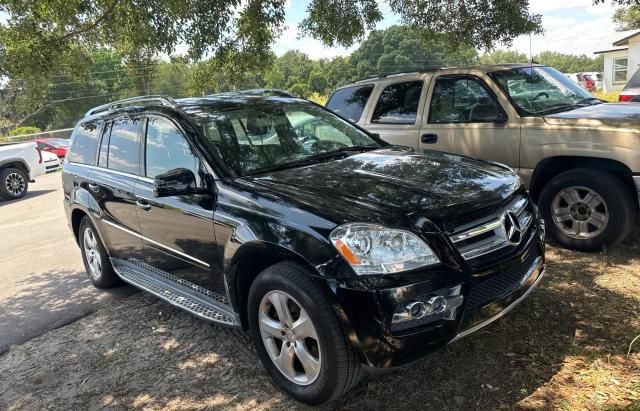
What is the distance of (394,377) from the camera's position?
10.5 ft

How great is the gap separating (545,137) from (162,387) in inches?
156

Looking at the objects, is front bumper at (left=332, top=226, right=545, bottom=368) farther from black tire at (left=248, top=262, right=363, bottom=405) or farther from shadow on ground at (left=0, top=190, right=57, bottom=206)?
shadow on ground at (left=0, top=190, right=57, bottom=206)

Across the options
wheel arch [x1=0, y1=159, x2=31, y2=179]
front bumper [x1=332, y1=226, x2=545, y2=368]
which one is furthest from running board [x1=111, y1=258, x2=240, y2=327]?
wheel arch [x1=0, y1=159, x2=31, y2=179]

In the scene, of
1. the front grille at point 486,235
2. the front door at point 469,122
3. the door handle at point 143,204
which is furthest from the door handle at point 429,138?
the door handle at point 143,204

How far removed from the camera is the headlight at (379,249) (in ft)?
8.70

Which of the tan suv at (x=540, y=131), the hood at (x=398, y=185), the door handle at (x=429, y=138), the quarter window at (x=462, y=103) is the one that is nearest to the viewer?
the hood at (x=398, y=185)

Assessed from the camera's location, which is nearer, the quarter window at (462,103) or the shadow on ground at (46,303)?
the shadow on ground at (46,303)

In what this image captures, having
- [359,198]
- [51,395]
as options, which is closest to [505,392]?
[359,198]

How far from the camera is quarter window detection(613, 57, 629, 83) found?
108ft

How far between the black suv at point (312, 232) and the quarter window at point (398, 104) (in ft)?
5.57

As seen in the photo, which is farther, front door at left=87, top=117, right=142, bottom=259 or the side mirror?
front door at left=87, top=117, right=142, bottom=259

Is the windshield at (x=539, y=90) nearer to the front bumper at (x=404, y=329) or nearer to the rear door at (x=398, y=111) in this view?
the rear door at (x=398, y=111)

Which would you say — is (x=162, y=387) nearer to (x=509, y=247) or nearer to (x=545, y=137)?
(x=509, y=247)

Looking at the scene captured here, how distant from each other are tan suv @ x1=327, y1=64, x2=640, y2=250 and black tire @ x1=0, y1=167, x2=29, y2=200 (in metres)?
10.4
